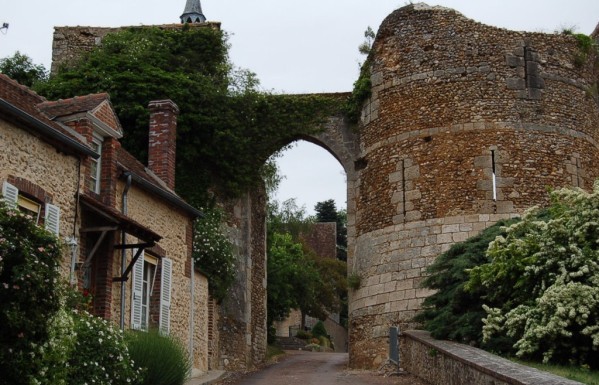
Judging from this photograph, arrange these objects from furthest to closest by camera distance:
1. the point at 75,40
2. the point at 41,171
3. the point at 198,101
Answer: the point at 75,40
the point at 198,101
the point at 41,171

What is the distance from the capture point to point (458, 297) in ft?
45.9

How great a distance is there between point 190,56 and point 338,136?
4.36 m

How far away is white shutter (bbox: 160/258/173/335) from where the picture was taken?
48.4 ft

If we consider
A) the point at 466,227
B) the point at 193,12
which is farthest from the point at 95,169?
the point at 193,12

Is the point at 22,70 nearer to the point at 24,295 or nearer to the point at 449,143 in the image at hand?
the point at 449,143

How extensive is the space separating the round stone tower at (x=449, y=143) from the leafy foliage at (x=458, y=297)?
4.43 m

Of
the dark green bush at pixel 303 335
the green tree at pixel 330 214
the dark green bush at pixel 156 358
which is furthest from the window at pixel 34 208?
the green tree at pixel 330 214

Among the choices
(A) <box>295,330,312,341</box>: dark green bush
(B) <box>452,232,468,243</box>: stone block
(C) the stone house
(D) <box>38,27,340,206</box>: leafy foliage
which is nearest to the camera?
(C) the stone house

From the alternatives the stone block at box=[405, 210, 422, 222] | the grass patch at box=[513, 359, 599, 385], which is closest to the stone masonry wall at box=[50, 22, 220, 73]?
the stone block at box=[405, 210, 422, 222]

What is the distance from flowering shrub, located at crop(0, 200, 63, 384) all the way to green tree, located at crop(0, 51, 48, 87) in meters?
17.1

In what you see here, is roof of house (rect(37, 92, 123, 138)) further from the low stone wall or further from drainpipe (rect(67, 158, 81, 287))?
the low stone wall

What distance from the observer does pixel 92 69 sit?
72.8 ft

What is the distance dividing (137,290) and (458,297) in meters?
4.92

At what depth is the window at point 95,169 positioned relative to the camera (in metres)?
13.1
